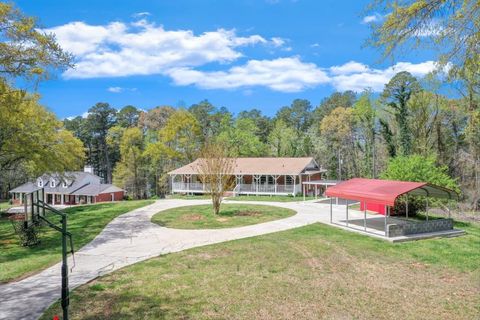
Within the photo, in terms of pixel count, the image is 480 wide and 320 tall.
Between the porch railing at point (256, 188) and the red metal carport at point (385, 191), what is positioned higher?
the red metal carport at point (385, 191)

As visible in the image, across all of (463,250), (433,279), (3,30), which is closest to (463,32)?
(433,279)

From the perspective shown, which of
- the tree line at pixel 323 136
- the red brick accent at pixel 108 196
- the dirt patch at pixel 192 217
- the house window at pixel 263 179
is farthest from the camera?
the red brick accent at pixel 108 196

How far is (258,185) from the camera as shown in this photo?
121ft

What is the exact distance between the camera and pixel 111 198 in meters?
46.7

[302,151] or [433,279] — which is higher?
[302,151]

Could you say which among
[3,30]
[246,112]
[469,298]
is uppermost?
[246,112]

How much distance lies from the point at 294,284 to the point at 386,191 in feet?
25.5

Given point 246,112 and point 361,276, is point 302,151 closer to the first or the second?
point 246,112

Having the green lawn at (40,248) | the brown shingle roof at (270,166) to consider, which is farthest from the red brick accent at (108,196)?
the green lawn at (40,248)

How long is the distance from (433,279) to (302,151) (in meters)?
41.4

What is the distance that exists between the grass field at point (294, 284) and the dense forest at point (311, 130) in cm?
480

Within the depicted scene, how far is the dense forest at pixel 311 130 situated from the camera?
6.71 meters

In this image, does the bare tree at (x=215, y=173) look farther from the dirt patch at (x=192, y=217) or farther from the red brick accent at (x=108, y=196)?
the red brick accent at (x=108, y=196)

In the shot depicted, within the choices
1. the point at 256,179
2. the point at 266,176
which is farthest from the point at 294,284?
the point at 256,179
